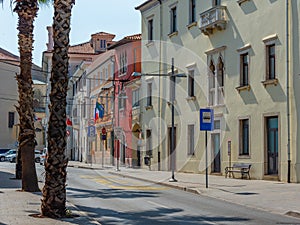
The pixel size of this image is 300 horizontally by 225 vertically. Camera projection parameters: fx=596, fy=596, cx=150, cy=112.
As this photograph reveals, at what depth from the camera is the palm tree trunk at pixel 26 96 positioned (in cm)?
2097

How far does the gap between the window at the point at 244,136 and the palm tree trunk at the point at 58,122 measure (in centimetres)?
1673

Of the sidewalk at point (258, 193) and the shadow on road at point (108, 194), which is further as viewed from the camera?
the shadow on road at point (108, 194)

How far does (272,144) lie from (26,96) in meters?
11.7

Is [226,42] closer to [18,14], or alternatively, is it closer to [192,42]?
[192,42]

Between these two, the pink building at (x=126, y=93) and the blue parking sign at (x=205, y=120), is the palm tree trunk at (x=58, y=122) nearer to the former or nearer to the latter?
the blue parking sign at (x=205, y=120)

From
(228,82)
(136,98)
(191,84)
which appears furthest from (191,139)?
(136,98)

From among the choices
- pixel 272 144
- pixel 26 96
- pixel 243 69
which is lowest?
pixel 272 144

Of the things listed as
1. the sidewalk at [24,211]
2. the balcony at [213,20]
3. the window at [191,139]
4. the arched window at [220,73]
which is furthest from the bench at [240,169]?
the sidewalk at [24,211]

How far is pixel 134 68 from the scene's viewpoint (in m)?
47.2

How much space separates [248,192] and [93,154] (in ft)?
141

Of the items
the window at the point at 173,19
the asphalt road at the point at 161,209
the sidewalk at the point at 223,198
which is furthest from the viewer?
the window at the point at 173,19

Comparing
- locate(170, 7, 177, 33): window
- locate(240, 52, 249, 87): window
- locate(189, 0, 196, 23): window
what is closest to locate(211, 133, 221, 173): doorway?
locate(240, 52, 249, 87): window

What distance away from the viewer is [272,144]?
27.2m

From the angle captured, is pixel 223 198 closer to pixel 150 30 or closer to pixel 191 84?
pixel 191 84
